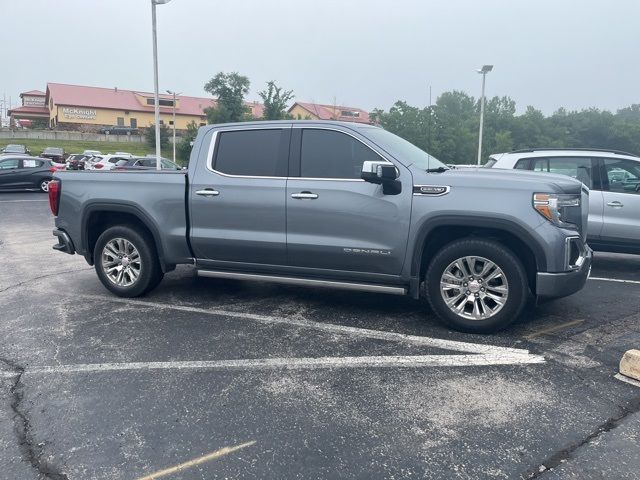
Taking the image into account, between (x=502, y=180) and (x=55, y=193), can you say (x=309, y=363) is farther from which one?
(x=55, y=193)

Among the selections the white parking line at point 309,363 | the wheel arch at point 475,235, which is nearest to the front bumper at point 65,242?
the white parking line at point 309,363

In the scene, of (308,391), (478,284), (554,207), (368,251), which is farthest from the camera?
(368,251)

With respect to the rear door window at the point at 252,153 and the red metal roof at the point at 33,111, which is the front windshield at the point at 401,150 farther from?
the red metal roof at the point at 33,111

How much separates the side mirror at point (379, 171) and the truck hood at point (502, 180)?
0.24m

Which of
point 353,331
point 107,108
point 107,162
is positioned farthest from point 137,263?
point 107,108

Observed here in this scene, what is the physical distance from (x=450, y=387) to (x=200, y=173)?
338cm

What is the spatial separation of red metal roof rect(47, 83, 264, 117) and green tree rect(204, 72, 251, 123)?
21554 millimetres

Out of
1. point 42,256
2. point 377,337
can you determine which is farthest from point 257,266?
point 42,256

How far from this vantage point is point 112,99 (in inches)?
2948

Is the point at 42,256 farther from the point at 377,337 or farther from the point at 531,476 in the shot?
the point at 531,476

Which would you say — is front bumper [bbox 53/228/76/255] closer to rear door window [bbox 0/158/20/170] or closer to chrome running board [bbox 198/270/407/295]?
chrome running board [bbox 198/270/407/295]

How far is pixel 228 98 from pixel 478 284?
41.7 meters

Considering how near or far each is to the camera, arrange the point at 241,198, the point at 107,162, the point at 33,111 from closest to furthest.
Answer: the point at 241,198 < the point at 107,162 < the point at 33,111

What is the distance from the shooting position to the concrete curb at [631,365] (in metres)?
3.96
